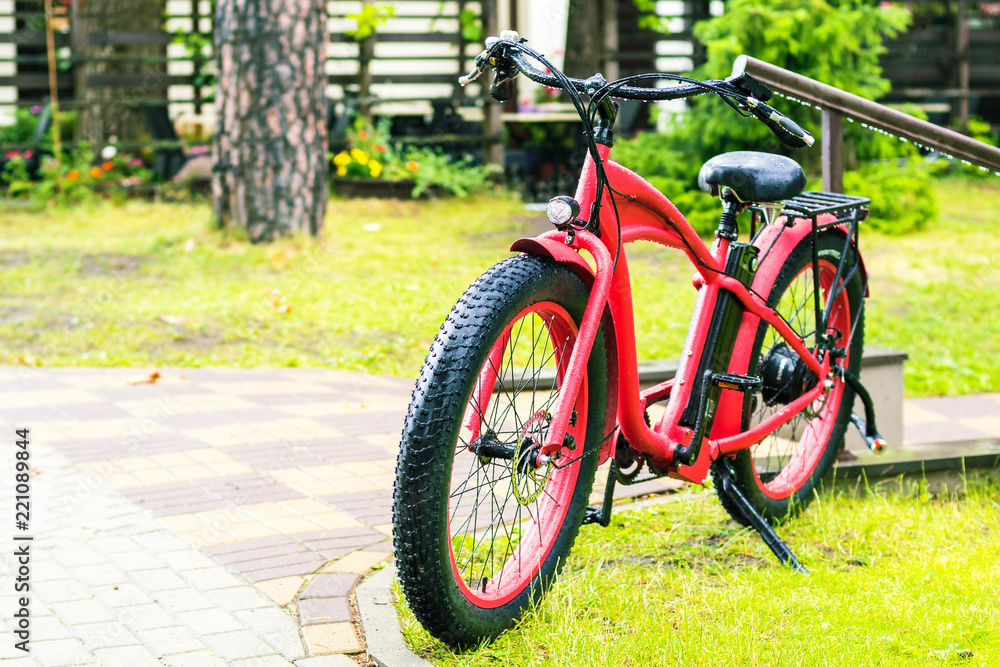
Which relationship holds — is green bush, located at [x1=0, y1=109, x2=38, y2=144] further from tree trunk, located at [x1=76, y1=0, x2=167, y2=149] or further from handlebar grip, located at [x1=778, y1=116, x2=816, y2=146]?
handlebar grip, located at [x1=778, y1=116, x2=816, y2=146]

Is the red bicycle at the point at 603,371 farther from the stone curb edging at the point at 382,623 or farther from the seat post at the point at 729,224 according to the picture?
the stone curb edging at the point at 382,623

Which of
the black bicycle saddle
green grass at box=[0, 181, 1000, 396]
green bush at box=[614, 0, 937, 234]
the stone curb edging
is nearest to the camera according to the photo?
the stone curb edging

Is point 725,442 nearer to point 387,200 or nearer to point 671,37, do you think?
point 387,200

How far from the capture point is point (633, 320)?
3.04 m

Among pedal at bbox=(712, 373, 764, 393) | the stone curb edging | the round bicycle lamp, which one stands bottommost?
the stone curb edging

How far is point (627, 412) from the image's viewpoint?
287 cm

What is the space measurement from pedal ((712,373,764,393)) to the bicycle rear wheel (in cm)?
20

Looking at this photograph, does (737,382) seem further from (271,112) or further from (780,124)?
(271,112)

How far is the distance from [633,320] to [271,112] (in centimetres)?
598

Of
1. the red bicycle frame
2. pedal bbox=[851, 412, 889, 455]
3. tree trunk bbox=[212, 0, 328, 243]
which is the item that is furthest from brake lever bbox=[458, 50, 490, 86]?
tree trunk bbox=[212, 0, 328, 243]

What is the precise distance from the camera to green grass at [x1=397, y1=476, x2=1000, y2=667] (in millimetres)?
2594

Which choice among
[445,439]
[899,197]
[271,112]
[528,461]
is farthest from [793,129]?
[899,197]

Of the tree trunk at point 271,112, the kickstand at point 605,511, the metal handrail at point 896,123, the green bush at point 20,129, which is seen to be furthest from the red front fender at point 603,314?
the green bush at point 20,129

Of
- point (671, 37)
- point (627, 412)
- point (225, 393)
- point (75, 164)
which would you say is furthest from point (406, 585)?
point (671, 37)
